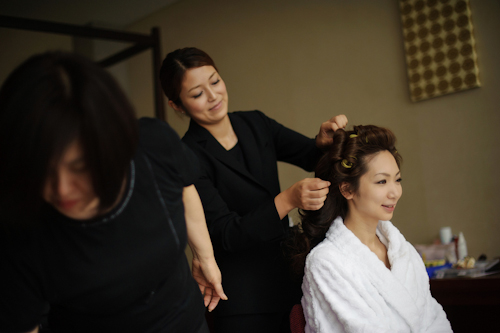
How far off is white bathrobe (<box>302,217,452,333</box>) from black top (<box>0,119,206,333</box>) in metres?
0.47

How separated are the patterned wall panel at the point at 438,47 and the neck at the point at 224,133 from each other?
5.11ft

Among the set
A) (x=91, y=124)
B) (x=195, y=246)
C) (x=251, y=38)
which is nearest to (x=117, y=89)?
(x=91, y=124)

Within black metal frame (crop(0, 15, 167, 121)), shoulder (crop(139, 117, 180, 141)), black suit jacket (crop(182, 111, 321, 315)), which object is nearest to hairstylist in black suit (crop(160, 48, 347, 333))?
black suit jacket (crop(182, 111, 321, 315))

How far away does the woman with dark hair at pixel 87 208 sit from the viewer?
2.33ft

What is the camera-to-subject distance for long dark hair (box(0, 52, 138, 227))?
70cm

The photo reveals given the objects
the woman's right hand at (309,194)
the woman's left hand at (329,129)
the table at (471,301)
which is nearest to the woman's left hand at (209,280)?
the woman's right hand at (309,194)

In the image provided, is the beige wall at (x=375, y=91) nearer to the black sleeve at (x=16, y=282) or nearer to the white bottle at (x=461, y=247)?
the white bottle at (x=461, y=247)

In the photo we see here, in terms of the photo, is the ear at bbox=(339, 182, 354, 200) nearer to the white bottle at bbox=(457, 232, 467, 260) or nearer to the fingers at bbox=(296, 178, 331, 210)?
the fingers at bbox=(296, 178, 331, 210)

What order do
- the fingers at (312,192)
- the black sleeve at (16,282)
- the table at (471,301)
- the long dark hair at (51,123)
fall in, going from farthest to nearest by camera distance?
the table at (471,301) → the fingers at (312,192) → the black sleeve at (16,282) → the long dark hair at (51,123)

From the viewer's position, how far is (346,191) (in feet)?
5.30

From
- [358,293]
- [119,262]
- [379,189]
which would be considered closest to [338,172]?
[379,189]

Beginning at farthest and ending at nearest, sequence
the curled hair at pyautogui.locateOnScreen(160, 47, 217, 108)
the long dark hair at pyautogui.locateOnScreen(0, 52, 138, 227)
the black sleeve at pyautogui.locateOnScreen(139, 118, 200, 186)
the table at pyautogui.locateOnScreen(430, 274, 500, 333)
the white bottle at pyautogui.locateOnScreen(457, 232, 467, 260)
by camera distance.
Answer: the white bottle at pyautogui.locateOnScreen(457, 232, 467, 260), the table at pyautogui.locateOnScreen(430, 274, 500, 333), the curled hair at pyautogui.locateOnScreen(160, 47, 217, 108), the black sleeve at pyautogui.locateOnScreen(139, 118, 200, 186), the long dark hair at pyautogui.locateOnScreen(0, 52, 138, 227)

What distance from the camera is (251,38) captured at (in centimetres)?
365

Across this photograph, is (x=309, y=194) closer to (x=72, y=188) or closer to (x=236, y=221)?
(x=236, y=221)
